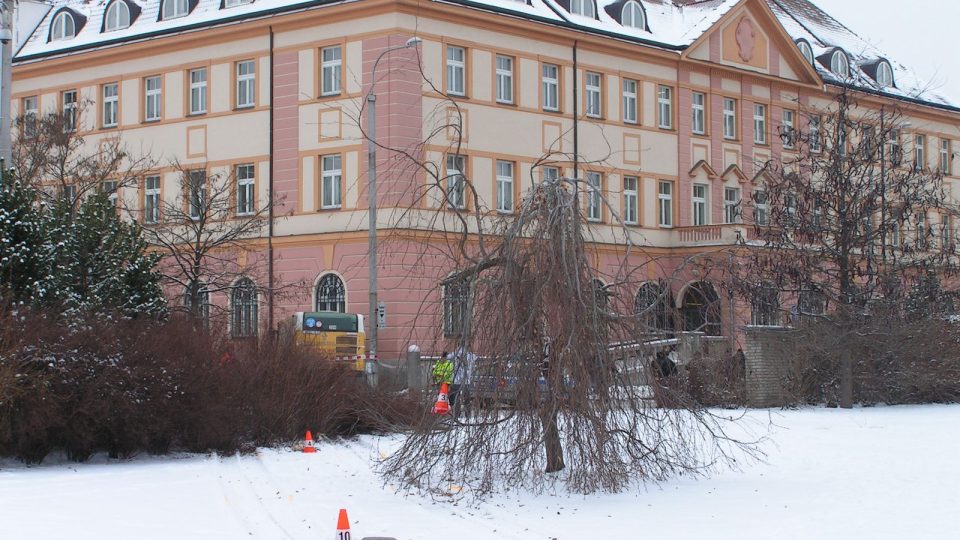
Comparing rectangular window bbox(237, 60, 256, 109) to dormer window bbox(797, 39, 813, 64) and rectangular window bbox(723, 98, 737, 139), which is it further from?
dormer window bbox(797, 39, 813, 64)

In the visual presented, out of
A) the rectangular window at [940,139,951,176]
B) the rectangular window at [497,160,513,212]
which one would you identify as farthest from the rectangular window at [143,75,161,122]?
the rectangular window at [940,139,951,176]

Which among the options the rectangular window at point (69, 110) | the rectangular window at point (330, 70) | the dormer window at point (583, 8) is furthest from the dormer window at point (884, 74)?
the rectangular window at point (69, 110)

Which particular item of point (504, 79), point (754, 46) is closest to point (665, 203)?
point (754, 46)

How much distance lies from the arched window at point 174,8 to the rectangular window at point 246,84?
3685mm

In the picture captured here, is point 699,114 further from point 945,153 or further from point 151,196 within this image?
point 151,196

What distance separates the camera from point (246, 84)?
1785 inches

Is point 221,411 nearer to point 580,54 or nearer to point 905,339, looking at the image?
point 905,339

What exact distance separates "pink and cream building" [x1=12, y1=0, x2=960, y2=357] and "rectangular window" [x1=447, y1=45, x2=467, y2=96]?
56 mm

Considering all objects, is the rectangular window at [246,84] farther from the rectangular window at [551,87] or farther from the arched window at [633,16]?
the arched window at [633,16]

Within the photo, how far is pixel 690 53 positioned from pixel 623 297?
117 ft

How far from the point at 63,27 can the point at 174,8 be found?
5.83 meters

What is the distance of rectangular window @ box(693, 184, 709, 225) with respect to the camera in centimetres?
5184

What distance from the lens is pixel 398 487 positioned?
16484 millimetres

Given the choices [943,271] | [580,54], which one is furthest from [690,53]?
[943,271]
